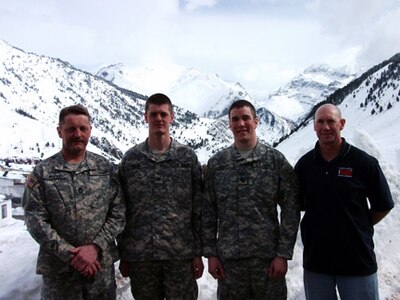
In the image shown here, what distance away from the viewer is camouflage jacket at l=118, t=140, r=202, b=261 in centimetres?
447

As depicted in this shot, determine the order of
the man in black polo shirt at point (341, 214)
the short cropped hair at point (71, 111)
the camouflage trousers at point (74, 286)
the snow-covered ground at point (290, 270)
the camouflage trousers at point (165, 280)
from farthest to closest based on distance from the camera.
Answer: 1. the snow-covered ground at point (290, 270)
2. the camouflage trousers at point (165, 280)
3. the short cropped hair at point (71, 111)
4. the camouflage trousers at point (74, 286)
5. the man in black polo shirt at point (341, 214)

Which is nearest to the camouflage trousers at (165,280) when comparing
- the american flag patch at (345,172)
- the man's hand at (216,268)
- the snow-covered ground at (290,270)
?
the man's hand at (216,268)

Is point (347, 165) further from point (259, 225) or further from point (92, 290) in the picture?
point (92, 290)

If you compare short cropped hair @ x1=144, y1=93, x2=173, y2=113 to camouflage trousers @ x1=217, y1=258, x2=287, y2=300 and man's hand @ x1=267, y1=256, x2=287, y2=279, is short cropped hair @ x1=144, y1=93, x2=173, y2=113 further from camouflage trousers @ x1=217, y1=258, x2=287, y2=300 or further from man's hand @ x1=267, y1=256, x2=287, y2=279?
man's hand @ x1=267, y1=256, x2=287, y2=279

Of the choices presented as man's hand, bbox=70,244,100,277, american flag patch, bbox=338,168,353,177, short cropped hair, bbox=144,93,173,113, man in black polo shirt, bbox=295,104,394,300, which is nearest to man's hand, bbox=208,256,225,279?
man in black polo shirt, bbox=295,104,394,300

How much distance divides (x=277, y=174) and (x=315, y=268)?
3.53 feet

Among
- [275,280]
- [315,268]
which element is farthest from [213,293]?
[315,268]

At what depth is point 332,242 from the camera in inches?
158

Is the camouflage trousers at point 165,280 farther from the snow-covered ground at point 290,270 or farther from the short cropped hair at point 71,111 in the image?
the short cropped hair at point 71,111

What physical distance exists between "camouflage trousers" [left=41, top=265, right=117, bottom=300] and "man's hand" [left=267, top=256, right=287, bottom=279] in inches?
71.5

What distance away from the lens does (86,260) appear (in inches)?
157

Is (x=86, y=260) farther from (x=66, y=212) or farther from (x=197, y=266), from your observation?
(x=197, y=266)

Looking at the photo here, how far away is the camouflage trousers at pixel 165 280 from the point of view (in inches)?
176

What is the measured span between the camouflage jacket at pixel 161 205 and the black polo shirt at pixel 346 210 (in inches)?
53.4
